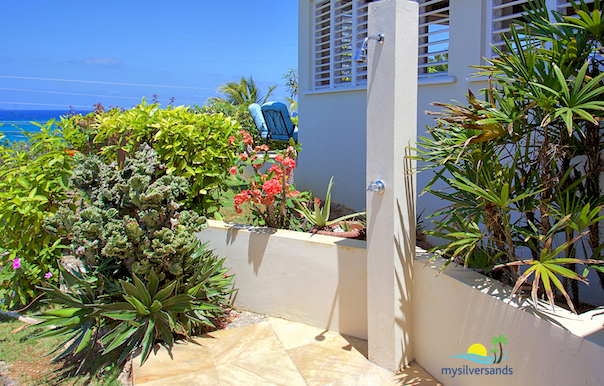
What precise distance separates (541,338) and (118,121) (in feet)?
14.3

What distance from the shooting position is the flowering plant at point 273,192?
4105 mm

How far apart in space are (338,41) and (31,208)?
4918 millimetres

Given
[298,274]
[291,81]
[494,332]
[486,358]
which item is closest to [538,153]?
[494,332]

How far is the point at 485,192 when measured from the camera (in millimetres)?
2449

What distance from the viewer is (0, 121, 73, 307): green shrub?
14.8ft

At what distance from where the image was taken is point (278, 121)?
9297mm

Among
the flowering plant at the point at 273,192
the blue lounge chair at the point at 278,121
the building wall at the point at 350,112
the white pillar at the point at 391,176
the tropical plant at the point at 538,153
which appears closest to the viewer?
the tropical plant at the point at 538,153

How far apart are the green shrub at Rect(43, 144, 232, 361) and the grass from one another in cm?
20

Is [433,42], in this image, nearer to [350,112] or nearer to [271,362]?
Answer: [350,112]

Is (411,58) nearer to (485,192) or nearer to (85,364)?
(485,192)

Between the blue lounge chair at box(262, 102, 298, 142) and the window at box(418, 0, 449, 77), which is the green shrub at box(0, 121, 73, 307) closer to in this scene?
the window at box(418, 0, 449, 77)

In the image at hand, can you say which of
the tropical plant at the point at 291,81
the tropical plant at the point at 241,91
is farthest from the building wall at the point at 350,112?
the tropical plant at the point at 241,91

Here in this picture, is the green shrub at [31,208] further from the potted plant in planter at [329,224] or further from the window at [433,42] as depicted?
the window at [433,42]

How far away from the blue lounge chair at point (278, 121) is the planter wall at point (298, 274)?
5027 mm
